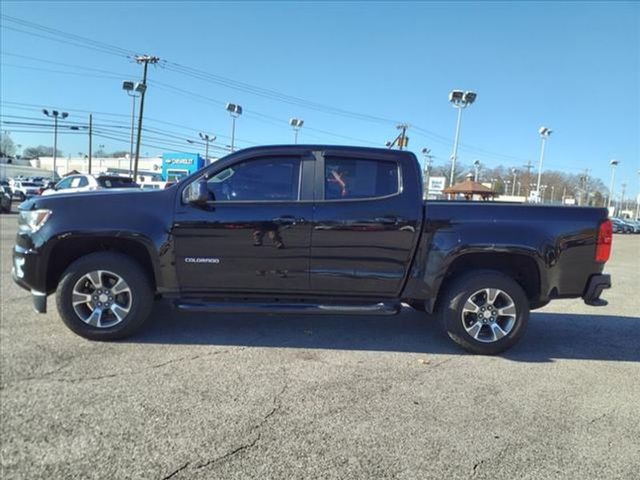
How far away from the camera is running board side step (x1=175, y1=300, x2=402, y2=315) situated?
426 cm

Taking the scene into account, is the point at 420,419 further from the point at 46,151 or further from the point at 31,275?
the point at 46,151

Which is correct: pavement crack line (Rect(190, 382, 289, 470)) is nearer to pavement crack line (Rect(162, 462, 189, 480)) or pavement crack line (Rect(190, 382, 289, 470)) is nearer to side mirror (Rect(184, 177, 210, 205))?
pavement crack line (Rect(162, 462, 189, 480))

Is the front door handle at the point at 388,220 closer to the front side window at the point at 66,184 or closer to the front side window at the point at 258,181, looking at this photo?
the front side window at the point at 258,181

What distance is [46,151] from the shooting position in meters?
146

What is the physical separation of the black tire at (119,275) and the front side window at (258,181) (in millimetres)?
1113

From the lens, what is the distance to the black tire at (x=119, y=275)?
4199 mm

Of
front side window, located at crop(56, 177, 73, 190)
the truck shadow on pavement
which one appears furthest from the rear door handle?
front side window, located at crop(56, 177, 73, 190)

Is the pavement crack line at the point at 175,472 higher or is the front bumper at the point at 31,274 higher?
the front bumper at the point at 31,274

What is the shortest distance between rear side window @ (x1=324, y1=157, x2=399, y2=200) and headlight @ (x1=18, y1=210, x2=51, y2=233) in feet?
8.78

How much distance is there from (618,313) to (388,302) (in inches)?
174

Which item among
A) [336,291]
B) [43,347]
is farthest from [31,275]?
[336,291]

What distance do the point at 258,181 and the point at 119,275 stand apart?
161cm

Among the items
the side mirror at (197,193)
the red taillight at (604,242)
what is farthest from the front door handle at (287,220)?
the red taillight at (604,242)

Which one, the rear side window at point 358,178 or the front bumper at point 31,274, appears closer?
the front bumper at point 31,274
